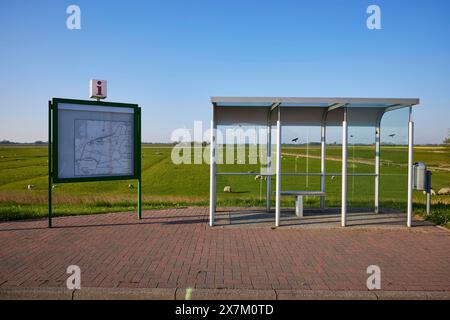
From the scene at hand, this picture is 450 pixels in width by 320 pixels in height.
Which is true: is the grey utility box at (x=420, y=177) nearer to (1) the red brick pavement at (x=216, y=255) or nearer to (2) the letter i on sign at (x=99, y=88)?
(1) the red brick pavement at (x=216, y=255)

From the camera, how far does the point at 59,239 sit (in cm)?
817

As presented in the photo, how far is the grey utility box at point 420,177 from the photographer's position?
10.9m

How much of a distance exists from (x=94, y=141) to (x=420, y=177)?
327 inches

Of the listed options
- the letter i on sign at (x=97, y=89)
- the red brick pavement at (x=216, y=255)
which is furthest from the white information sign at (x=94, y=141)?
the red brick pavement at (x=216, y=255)

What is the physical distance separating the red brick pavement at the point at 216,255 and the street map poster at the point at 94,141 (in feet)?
4.16

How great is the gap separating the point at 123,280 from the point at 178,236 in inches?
115

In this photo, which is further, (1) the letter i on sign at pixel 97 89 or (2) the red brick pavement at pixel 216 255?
(1) the letter i on sign at pixel 97 89

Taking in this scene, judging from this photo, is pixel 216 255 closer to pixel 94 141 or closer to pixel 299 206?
pixel 299 206

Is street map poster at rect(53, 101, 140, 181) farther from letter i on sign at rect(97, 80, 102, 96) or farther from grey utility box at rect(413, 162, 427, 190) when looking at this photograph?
grey utility box at rect(413, 162, 427, 190)

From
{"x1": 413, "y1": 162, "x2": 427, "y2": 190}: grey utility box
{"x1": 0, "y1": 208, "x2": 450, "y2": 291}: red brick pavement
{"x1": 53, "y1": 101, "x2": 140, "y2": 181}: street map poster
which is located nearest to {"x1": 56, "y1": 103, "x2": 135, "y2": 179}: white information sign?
{"x1": 53, "y1": 101, "x2": 140, "y2": 181}: street map poster

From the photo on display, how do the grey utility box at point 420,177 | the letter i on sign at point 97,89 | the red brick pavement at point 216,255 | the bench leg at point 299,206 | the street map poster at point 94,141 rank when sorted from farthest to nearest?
1. the grey utility box at point 420,177
2. the bench leg at point 299,206
3. the letter i on sign at point 97,89
4. the street map poster at point 94,141
5. the red brick pavement at point 216,255

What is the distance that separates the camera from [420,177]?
35.9 ft

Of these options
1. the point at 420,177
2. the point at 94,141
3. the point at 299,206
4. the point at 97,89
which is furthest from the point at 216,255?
the point at 420,177

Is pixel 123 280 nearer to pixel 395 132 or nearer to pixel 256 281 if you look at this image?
pixel 256 281
